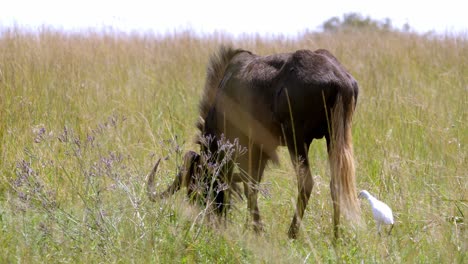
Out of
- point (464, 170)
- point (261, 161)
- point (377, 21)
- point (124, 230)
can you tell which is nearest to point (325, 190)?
point (261, 161)

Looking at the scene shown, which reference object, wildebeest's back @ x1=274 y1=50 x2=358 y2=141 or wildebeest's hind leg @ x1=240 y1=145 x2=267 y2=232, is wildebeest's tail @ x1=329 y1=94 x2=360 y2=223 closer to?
wildebeest's back @ x1=274 y1=50 x2=358 y2=141

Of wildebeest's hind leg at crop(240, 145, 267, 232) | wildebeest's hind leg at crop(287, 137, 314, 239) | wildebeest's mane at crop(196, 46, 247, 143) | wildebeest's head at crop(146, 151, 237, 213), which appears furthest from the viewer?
wildebeest's mane at crop(196, 46, 247, 143)

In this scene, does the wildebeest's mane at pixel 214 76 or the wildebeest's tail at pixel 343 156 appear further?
the wildebeest's mane at pixel 214 76

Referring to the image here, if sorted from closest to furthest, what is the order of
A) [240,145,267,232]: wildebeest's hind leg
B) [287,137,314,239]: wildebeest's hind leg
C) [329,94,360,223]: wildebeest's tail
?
1. [329,94,360,223]: wildebeest's tail
2. [287,137,314,239]: wildebeest's hind leg
3. [240,145,267,232]: wildebeest's hind leg

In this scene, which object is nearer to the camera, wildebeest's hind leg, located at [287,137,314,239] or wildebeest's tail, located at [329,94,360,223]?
wildebeest's tail, located at [329,94,360,223]

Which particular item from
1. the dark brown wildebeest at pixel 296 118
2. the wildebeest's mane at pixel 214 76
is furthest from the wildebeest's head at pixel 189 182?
the wildebeest's mane at pixel 214 76

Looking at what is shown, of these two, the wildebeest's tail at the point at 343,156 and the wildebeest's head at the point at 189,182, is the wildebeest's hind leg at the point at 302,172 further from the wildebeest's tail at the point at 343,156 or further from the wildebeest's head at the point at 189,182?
the wildebeest's head at the point at 189,182

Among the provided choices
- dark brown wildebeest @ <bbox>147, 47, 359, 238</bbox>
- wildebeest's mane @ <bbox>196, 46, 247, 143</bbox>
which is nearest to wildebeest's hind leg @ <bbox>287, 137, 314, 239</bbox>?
dark brown wildebeest @ <bbox>147, 47, 359, 238</bbox>

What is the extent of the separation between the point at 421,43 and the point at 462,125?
4518mm

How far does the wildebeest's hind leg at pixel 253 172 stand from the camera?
487 centimetres

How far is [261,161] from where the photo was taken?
217 inches

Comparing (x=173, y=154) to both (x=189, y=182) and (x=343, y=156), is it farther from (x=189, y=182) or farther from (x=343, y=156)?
(x=343, y=156)

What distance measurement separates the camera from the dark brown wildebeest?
182 inches

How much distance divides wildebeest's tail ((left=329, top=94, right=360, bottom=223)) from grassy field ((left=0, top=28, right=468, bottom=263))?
0.65 feet
